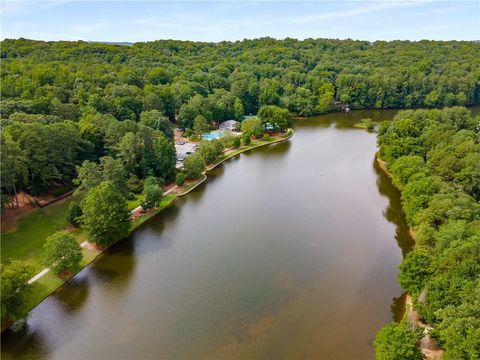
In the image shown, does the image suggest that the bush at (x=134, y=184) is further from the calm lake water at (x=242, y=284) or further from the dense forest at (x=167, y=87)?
the calm lake water at (x=242, y=284)

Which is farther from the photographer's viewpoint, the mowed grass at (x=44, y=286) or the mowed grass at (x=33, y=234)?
the mowed grass at (x=33, y=234)

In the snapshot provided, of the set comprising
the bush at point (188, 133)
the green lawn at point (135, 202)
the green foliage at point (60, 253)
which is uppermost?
the bush at point (188, 133)

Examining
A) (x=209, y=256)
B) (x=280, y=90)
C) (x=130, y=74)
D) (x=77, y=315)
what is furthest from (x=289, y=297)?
(x=280, y=90)

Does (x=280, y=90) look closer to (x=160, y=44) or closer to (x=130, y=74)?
(x=130, y=74)

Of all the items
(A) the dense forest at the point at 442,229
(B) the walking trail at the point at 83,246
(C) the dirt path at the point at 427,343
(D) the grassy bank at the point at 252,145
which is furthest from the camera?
(D) the grassy bank at the point at 252,145

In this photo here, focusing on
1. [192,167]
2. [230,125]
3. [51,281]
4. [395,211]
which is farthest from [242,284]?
[230,125]

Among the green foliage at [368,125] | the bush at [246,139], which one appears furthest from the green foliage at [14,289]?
the green foliage at [368,125]

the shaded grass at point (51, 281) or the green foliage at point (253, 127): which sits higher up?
the green foliage at point (253, 127)
